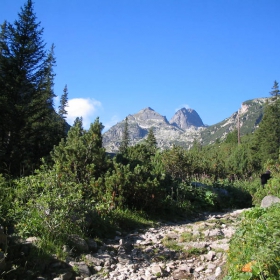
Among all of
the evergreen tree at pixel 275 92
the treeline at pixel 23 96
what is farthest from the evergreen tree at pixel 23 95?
the evergreen tree at pixel 275 92

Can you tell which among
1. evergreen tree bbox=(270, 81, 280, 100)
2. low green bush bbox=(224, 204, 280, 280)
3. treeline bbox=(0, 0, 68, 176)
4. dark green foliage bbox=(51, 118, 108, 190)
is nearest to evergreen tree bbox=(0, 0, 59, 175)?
treeline bbox=(0, 0, 68, 176)

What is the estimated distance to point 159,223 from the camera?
28.6 feet

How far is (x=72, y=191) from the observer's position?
656cm

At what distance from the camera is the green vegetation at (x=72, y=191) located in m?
4.24

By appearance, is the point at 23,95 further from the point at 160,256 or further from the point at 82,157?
the point at 160,256

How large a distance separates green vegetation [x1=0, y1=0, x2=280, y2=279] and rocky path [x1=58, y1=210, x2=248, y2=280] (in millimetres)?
315

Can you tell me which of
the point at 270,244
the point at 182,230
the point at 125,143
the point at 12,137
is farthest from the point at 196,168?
the point at 125,143

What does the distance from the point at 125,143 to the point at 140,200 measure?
174 ft

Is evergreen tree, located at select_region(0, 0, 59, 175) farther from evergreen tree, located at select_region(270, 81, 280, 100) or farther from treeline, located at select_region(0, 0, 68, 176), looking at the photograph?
evergreen tree, located at select_region(270, 81, 280, 100)

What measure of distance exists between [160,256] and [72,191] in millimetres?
2485

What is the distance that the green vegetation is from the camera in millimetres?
4238

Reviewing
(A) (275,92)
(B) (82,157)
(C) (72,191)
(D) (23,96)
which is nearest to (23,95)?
(D) (23,96)

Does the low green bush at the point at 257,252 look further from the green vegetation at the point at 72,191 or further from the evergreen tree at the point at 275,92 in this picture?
the evergreen tree at the point at 275,92

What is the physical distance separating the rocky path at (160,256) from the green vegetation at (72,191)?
0.31m
